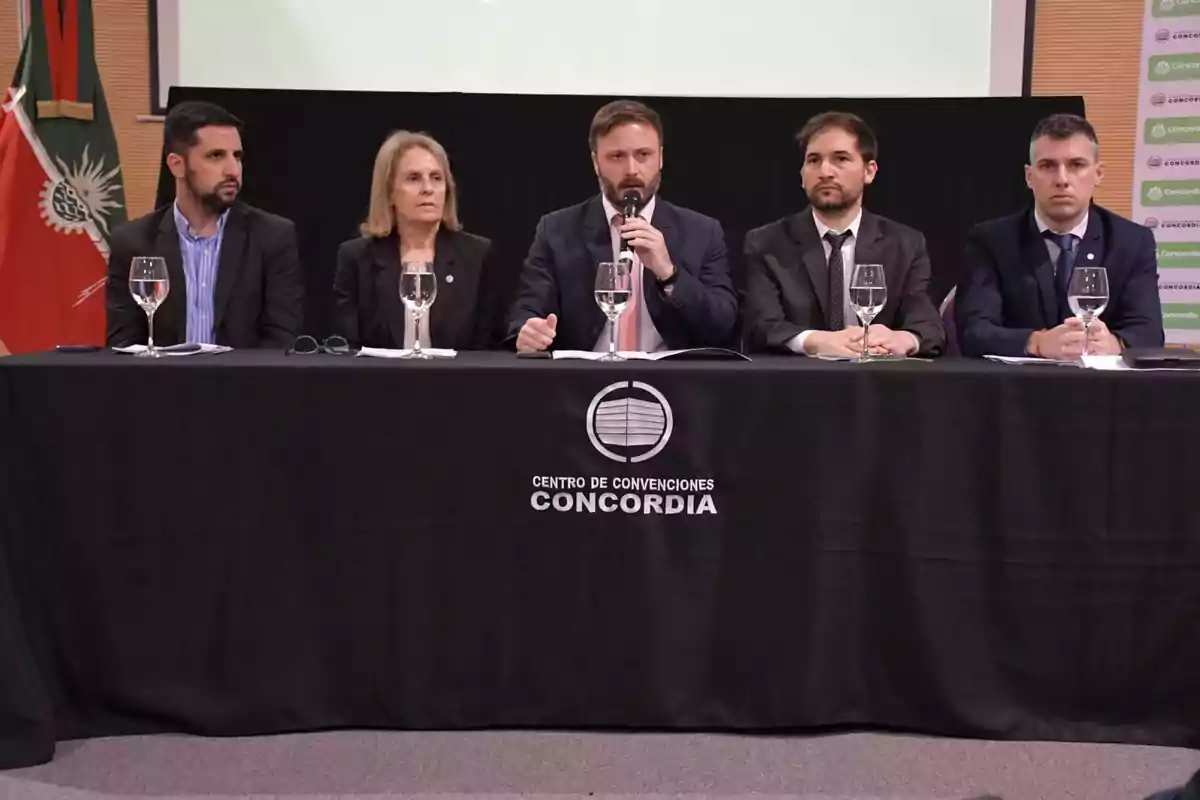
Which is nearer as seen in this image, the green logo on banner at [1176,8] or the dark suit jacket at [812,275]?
the dark suit jacket at [812,275]

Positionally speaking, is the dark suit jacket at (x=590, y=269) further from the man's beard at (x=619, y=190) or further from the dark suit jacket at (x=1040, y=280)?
the dark suit jacket at (x=1040, y=280)

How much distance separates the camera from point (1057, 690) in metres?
2.02

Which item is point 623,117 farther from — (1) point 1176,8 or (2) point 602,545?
(1) point 1176,8

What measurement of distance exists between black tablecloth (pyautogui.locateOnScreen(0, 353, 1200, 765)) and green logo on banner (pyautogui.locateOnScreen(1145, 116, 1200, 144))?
2.71 metres

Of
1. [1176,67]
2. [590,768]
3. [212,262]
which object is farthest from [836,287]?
[1176,67]

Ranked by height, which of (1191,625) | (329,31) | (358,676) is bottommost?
(358,676)

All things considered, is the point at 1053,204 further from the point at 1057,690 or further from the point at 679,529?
the point at 679,529

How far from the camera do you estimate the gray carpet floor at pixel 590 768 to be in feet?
5.98

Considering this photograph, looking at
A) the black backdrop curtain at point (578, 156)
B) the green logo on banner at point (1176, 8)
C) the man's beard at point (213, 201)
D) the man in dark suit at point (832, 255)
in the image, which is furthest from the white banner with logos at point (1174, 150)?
the man's beard at point (213, 201)

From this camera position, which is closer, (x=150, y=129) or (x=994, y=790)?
(x=994, y=790)

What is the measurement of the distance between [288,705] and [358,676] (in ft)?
0.48

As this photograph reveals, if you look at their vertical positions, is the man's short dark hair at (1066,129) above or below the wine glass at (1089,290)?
above

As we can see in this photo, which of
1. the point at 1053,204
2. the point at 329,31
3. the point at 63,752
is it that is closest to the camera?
the point at 63,752

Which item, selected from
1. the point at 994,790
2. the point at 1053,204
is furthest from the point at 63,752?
the point at 1053,204
